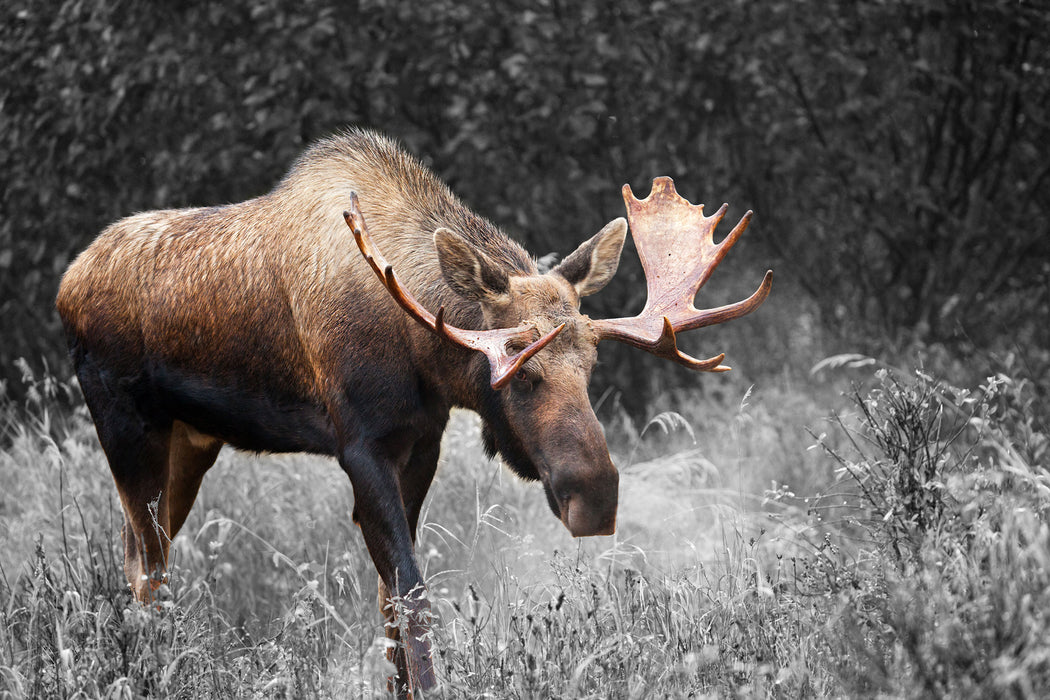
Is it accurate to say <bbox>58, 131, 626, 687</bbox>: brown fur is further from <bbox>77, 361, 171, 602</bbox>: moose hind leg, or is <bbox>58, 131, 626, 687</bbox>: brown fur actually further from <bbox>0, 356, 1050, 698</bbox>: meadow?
<bbox>0, 356, 1050, 698</bbox>: meadow

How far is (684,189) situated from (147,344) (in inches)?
162

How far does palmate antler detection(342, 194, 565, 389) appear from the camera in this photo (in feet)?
10.3

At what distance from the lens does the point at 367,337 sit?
3.67 metres

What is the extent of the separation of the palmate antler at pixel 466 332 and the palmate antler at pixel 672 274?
309 millimetres

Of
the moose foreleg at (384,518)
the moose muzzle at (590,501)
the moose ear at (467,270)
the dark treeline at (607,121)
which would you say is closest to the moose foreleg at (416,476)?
the moose foreleg at (384,518)

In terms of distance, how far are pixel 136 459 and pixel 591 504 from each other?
6.07 feet

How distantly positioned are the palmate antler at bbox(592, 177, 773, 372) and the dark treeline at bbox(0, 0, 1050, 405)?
8.55 ft

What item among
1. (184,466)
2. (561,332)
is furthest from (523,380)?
(184,466)

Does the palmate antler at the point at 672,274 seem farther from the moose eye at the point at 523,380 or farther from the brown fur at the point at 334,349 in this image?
the moose eye at the point at 523,380

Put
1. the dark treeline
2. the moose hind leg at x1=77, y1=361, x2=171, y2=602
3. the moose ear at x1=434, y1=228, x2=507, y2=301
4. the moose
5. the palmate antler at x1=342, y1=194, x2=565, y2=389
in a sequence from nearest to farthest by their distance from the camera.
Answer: the palmate antler at x1=342, y1=194, x2=565, y2=389
the moose
the moose ear at x1=434, y1=228, x2=507, y2=301
the moose hind leg at x1=77, y1=361, x2=171, y2=602
the dark treeline

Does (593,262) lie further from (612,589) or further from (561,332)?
(612,589)

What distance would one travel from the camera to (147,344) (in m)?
4.21

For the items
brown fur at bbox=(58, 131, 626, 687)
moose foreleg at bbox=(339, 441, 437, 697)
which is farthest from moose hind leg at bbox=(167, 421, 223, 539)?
moose foreleg at bbox=(339, 441, 437, 697)

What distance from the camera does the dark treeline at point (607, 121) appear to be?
6.66 metres
